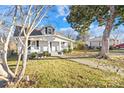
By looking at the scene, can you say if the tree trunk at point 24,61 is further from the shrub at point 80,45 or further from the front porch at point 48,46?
the shrub at point 80,45

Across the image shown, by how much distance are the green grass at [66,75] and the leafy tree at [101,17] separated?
18.6 inches

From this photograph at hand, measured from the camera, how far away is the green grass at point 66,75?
4.78 m

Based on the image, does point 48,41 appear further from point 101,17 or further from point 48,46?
point 101,17

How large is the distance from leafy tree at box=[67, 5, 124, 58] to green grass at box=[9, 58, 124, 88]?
1.55 feet

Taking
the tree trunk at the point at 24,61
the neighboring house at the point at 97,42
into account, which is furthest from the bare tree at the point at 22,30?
the neighboring house at the point at 97,42

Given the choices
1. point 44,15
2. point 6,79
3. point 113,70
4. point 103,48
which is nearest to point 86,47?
point 103,48

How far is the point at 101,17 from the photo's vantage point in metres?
5.20

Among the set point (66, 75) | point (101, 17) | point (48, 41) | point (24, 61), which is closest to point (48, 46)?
point (48, 41)

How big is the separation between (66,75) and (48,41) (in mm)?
868

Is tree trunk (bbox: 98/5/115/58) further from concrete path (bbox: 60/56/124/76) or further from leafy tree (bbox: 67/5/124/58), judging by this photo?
concrete path (bbox: 60/56/124/76)

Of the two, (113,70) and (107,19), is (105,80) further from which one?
(107,19)

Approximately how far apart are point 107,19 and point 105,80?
1271mm
